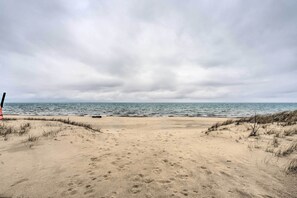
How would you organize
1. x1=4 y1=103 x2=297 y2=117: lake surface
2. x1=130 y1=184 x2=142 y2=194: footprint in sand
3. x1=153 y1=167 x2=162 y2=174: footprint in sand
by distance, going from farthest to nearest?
x1=4 y1=103 x2=297 y2=117: lake surface < x1=153 y1=167 x2=162 y2=174: footprint in sand < x1=130 y1=184 x2=142 y2=194: footprint in sand

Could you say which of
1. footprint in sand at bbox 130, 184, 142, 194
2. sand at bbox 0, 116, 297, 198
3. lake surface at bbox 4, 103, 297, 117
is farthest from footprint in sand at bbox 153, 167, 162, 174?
lake surface at bbox 4, 103, 297, 117

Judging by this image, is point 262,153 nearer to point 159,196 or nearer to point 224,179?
point 224,179

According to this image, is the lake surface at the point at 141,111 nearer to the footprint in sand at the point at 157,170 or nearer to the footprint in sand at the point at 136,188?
the footprint in sand at the point at 157,170

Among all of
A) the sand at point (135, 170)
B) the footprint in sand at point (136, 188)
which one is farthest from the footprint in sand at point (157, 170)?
the footprint in sand at point (136, 188)

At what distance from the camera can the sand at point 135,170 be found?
4482 millimetres

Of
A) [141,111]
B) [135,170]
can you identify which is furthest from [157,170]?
[141,111]

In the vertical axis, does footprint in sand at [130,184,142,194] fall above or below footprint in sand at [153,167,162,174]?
below

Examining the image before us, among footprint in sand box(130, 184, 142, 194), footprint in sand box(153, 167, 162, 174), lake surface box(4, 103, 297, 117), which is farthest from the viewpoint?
lake surface box(4, 103, 297, 117)

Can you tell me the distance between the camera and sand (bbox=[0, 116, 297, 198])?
448 cm

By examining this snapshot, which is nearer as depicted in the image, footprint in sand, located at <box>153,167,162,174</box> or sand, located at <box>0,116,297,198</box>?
sand, located at <box>0,116,297,198</box>

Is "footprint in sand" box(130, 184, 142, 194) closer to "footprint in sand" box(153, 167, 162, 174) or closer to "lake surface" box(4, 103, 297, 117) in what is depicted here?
"footprint in sand" box(153, 167, 162, 174)

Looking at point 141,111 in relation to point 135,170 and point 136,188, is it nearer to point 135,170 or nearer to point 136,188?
point 135,170

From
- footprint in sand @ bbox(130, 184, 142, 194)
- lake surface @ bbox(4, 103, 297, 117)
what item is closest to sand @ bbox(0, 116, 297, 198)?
footprint in sand @ bbox(130, 184, 142, 194)

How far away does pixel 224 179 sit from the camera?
5133 mm
